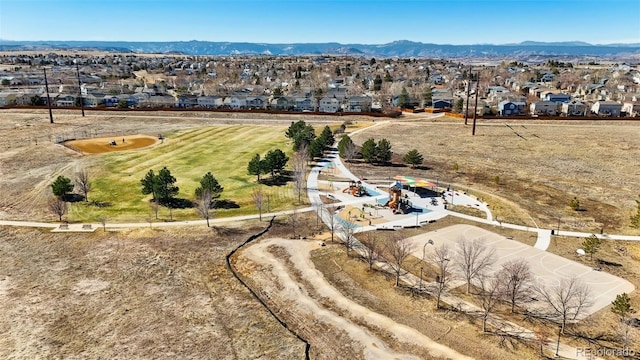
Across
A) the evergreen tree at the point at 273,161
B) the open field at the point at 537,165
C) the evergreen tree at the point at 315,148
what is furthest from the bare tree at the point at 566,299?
the evergreen tree at the point at 315,148

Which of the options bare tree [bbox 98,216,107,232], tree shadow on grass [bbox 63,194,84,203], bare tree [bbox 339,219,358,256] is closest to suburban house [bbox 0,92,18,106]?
tree shadow on grass [bbox 63,194,84,203]

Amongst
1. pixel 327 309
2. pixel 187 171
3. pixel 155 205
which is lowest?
pixel 327 309

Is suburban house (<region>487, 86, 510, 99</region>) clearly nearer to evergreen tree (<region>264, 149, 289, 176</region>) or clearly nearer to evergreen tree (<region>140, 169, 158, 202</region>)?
evergreen tree (<region>264, 149, 289, 176</region>)

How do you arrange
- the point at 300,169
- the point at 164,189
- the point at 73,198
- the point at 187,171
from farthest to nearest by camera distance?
the point at 187,171 < the point at 300,169 < the point at 73,198 < the point at 164,189

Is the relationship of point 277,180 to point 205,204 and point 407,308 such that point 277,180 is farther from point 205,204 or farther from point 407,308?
point 407,308

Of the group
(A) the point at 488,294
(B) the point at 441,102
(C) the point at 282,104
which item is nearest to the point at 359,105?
(C) the point at 282,104

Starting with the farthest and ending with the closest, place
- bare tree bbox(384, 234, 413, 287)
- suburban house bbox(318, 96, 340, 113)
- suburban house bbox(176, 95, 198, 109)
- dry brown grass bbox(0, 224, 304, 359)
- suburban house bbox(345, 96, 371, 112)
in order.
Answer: suburban house bbox(176, 95, 198, 109), suburban house bbox(318, 96, 340, 113), suburban house bbox(345, 96, 371, 112), bare tree bbox(384, 234, 413, 287), dry brown grass bbox(0, 224, 304, 359)
